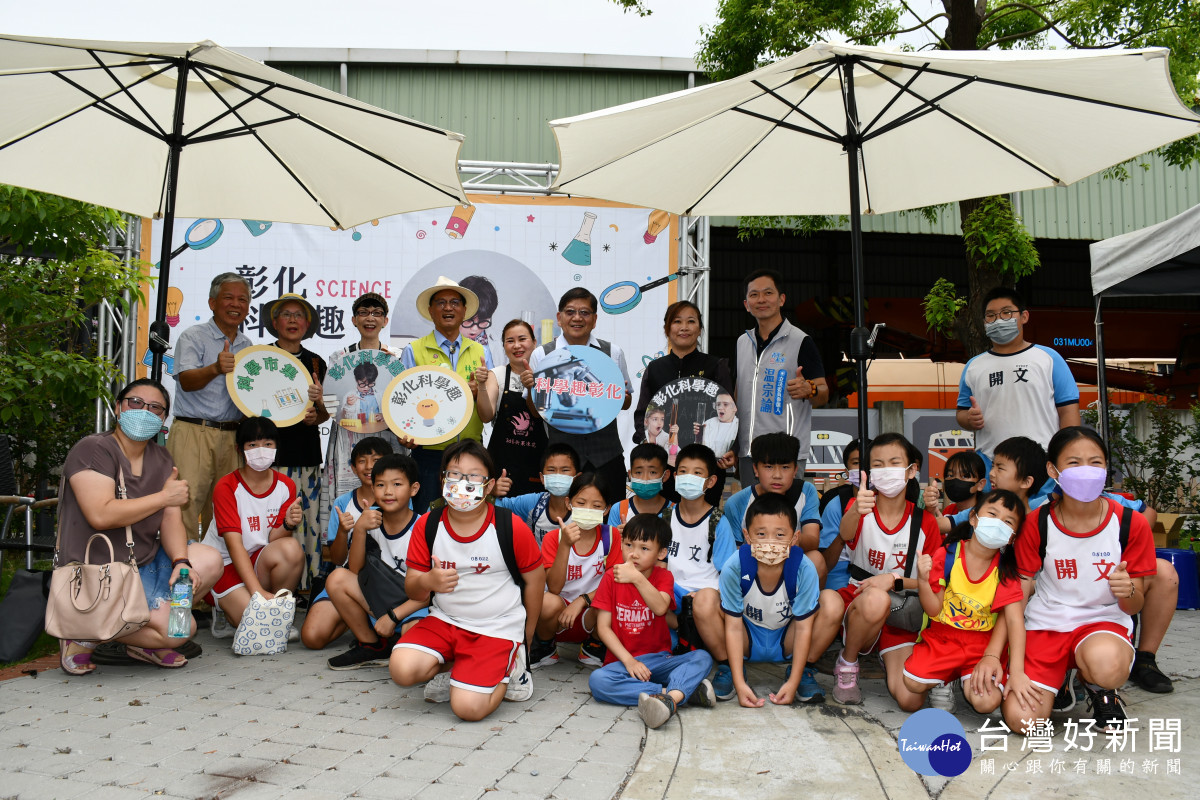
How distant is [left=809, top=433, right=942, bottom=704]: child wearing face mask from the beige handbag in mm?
3300

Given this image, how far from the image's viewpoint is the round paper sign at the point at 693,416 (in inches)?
192

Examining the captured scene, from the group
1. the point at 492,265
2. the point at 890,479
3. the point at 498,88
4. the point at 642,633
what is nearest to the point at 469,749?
the point at 642,633

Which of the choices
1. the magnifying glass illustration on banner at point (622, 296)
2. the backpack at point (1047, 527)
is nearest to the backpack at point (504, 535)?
the backpack at point (1047, 527)

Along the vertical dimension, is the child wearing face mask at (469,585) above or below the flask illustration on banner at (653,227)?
below

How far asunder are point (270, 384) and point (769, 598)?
11.1ft

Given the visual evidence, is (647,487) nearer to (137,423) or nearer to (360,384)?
(360,384)

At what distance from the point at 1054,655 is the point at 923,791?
1.16 m

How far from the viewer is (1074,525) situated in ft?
12.0

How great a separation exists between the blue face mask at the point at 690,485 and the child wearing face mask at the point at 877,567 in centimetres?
75

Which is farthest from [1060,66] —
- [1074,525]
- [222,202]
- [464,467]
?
[222,202]

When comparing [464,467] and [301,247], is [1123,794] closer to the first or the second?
[464,467]

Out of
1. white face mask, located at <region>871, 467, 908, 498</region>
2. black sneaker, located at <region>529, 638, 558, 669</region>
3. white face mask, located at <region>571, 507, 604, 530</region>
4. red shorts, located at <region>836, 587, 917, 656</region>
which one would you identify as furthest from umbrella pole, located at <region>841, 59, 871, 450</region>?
black sneaker, located at <region>529, 638, 558, 669</region>

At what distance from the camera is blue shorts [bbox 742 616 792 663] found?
159 inches

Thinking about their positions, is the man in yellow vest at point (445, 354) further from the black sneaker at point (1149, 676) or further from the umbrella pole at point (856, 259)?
the black sneaker at point (1149, 676)
